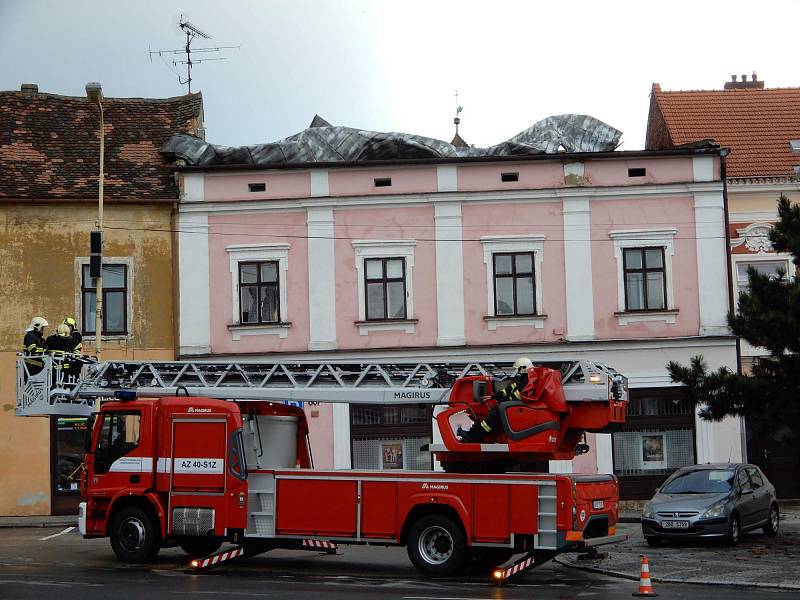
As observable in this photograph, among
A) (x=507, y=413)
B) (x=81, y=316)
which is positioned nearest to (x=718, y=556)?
(x=507, y=413)

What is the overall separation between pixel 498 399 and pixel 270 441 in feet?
13.0

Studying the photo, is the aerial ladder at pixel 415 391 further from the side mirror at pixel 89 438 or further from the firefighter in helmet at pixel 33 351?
the side mirror at pixel 89 438

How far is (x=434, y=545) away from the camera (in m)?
16.8

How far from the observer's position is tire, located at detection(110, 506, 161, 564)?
18188 millimetres

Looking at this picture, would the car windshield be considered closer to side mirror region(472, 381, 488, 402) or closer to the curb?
the curb

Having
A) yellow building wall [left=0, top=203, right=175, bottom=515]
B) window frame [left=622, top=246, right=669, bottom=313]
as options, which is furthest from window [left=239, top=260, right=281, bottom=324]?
window frame [left=622, top=246, right=669, bottom=313]

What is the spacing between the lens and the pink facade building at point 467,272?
96.0ft

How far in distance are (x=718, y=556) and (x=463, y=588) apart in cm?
558

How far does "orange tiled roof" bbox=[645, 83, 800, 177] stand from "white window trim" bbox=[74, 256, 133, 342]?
16.0 meters

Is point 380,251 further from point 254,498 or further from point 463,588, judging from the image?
point 463,588

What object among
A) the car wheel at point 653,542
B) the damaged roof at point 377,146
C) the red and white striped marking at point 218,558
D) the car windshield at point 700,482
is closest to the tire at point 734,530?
the car windshield at point 700,482

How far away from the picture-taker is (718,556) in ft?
62.7

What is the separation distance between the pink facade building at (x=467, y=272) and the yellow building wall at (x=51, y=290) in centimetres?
71

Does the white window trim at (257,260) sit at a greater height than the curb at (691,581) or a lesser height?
greater
